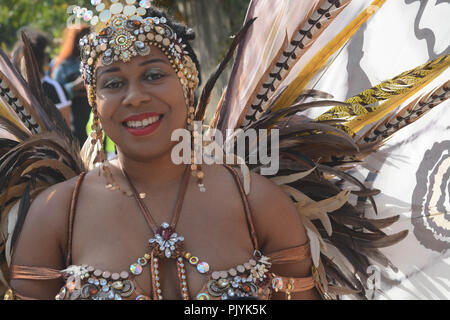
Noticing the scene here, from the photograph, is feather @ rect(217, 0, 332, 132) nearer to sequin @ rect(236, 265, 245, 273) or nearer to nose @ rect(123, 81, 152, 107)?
nose @ rect(123, 81, 152, 107)

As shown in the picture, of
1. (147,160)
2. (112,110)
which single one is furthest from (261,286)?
(112,110)

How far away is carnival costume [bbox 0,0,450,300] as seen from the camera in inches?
102

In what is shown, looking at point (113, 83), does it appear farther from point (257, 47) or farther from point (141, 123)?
point (257, 47)

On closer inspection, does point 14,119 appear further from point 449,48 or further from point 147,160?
point 449,48

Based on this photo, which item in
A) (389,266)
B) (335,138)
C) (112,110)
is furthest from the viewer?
(389,266)

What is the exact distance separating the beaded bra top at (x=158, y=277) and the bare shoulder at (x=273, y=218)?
0.07 m

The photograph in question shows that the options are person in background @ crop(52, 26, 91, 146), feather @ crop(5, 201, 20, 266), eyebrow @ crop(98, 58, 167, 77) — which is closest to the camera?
eyebrow @ crop(98, 58, 167, 77)

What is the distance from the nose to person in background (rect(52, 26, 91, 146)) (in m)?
Result: 2.26

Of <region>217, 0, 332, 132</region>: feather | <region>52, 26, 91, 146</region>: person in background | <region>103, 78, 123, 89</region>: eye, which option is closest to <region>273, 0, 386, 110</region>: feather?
<region>217, 0, 332, 132</region>: feather

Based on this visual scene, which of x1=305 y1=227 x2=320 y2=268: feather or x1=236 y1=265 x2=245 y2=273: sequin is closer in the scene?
x1=236 y1=265 x2=245 y2=273: sequin

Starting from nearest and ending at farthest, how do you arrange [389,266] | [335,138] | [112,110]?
[112,110] → [335,138] → [389,266]

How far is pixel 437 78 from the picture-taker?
3010 mm

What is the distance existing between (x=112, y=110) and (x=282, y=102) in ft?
2.99

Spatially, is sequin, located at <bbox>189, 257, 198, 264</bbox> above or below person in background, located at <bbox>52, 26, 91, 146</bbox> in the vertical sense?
below
